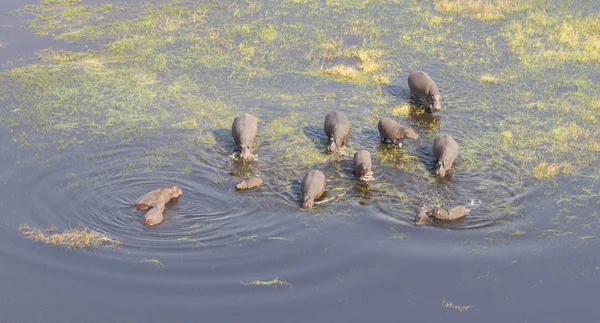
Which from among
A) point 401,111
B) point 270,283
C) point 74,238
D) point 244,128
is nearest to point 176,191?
point 74,238

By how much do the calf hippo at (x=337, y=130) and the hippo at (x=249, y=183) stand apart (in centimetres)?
228

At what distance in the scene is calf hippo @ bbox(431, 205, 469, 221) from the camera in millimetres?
14266

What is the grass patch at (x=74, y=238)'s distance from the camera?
1366 cm

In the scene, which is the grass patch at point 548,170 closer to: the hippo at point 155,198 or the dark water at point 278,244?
the dark water at point 278,244

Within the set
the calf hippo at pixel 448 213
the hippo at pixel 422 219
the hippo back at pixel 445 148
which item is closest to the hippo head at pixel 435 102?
the hippo back at pixel 445 148

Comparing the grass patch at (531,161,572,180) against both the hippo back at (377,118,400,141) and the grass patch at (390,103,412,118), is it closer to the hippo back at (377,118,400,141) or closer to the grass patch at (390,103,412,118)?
the hippo back at (377,118,400,141)

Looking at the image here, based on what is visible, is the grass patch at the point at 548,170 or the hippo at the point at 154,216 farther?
the grass patch at the point at 548,170

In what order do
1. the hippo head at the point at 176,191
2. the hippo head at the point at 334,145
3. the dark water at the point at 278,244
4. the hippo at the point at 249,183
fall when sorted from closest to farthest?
the dark water at the point at 278,244 < the hippo head at the point at 176,191 < the hippo at the point at 249,183 < the hippo head at the point at 334,145

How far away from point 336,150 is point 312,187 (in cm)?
245

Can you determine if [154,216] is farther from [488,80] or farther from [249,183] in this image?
[488,80]

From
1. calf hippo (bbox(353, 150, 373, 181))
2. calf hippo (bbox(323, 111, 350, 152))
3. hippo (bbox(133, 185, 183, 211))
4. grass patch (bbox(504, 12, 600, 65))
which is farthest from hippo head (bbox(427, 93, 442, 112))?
hippo (bbox(133, 185, 183, 211))

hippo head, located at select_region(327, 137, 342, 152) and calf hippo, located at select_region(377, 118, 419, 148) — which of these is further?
calf hippo, located at select_region(377, 118, 419, 148)

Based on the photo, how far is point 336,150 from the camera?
672 inches

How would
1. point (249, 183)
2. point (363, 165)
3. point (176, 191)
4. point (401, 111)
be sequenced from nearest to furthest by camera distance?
point (176, 191) → point (249, 183) → point (363, 165) → point (401, 111)
